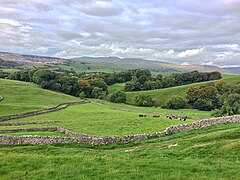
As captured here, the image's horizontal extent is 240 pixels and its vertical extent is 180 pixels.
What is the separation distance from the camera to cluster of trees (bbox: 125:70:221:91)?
15688 cm

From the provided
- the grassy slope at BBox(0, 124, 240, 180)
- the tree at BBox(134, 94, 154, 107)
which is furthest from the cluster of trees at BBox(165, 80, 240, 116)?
the grassy slope at BBox(0, 124, 240, 180)

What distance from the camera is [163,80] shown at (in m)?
165

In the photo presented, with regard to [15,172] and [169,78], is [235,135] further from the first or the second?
[169,78]

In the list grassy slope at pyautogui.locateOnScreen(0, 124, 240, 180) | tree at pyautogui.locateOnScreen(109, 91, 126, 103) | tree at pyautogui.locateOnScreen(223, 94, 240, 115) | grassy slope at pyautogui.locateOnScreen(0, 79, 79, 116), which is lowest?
tree at pyautogui.locateOnScreen(109, 91, 126, 103)

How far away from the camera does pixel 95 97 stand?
13112cm

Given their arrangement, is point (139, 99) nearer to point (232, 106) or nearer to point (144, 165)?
point (232, 106)

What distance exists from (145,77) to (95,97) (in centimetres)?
4849

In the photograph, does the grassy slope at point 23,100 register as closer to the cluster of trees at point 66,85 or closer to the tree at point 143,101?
the cluster of trees at point 66,85

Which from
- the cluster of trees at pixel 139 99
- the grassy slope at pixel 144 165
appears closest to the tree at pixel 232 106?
the cluster of trees at pixel 139 99

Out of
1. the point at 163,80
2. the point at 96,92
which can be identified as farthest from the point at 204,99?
the point at 163,80

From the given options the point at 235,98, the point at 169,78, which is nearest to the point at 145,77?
the point at 169,78

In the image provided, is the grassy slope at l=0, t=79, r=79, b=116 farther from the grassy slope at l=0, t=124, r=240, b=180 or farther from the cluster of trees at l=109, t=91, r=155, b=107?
the grassy slope at l=0, t=124, r=240, b=180

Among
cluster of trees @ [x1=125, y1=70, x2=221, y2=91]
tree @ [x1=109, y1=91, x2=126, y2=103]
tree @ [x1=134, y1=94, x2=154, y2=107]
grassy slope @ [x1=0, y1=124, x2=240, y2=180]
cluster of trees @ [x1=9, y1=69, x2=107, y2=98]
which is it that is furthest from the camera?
cluster of trees @ [x1=125, y1=70, x2=221, y2=91]

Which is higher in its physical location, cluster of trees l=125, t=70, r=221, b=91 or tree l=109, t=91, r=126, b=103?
cluster of trees l=125, t=70, r=221, b=91
